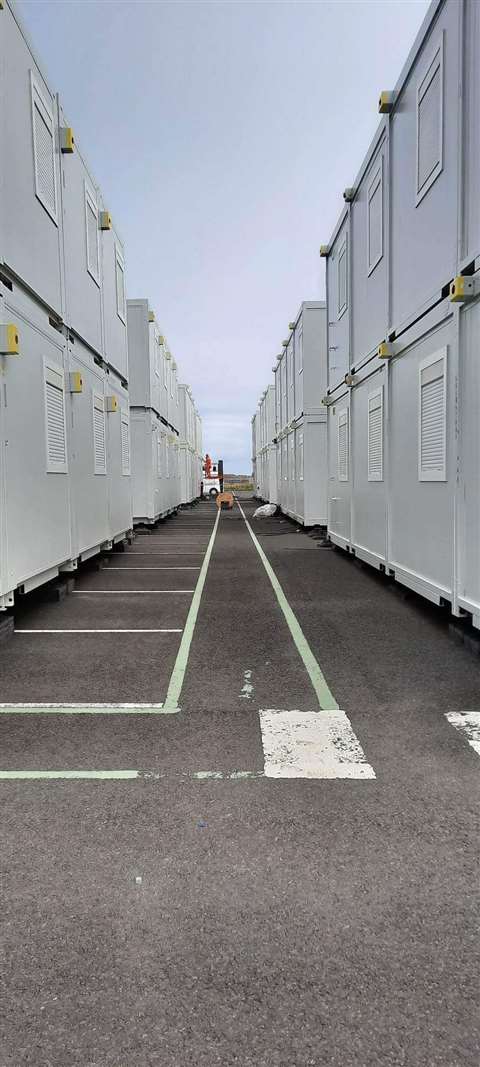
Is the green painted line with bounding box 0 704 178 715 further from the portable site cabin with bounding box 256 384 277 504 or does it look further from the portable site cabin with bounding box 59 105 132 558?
the portable site cabin with bounding box 256 384 277 504

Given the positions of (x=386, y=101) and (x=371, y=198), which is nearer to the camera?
(x=386, y=101)

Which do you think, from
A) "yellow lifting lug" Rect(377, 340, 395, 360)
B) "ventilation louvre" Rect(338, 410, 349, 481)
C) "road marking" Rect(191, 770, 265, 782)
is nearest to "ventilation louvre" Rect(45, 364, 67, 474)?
"yellow lifting lug" Rect(377, 340, 395, 360)

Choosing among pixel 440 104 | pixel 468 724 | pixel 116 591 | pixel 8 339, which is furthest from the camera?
pixel 116 591

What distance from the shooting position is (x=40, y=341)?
23.2 feet

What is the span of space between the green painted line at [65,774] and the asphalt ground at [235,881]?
6cm

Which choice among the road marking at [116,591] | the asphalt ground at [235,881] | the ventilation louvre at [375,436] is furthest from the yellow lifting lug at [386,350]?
the asphalt ground at [235,881]

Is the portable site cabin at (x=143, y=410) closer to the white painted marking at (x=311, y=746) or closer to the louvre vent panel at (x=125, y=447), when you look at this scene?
the louvre vent panel at (x=125, y=447)

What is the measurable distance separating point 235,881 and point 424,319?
5.66m

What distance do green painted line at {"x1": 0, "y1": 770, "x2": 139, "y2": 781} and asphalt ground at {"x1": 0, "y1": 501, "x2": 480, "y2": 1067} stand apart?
0.06 meters

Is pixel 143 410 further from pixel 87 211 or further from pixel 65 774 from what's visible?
pixel 65 774

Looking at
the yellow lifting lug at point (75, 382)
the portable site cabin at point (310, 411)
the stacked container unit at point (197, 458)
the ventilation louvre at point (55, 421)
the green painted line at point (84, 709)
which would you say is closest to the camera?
the green painted line at point (84, 709)

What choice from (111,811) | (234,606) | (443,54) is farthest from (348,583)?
(111,811)

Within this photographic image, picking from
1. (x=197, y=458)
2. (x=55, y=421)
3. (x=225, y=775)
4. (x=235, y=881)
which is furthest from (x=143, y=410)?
(x=197, y=458)

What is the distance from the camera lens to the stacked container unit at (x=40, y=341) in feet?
19.7
